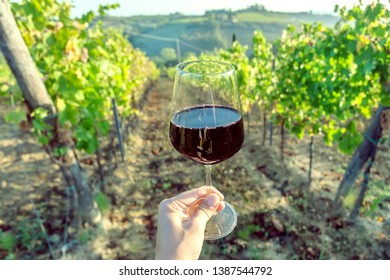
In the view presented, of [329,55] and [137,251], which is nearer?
[329,55]

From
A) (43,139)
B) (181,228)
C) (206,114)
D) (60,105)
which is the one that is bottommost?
(43,139)

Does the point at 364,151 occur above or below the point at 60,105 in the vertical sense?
below

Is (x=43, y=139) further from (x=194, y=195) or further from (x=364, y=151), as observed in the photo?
(x=364, y=151)

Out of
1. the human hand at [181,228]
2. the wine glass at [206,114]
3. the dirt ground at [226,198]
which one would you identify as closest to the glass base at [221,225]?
the human hand at [181,228]

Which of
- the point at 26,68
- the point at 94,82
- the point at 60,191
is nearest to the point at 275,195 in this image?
the point at 94,82

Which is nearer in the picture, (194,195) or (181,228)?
(181,228)

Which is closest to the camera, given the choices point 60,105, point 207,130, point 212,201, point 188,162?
point 207,130

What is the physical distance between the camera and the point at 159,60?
18172 millimetres

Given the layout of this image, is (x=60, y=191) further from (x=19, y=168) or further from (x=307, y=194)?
(x=307, y=194)

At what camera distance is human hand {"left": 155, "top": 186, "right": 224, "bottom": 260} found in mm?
1455

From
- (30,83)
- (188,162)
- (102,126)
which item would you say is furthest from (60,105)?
(188,162)

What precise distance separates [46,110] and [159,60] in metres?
15.8

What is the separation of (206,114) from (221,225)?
748mm

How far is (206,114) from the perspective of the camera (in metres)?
1.42
